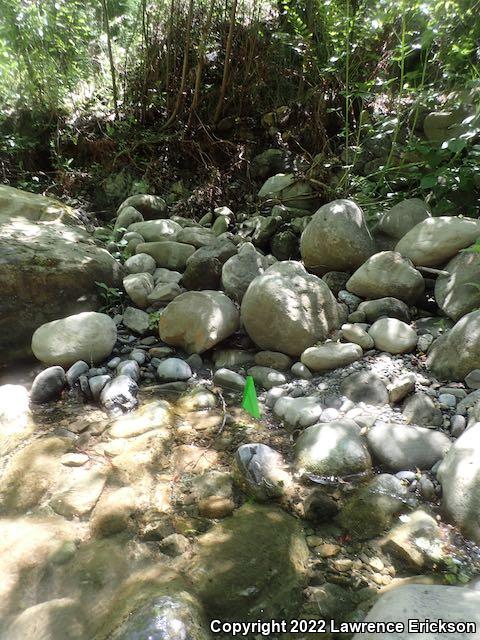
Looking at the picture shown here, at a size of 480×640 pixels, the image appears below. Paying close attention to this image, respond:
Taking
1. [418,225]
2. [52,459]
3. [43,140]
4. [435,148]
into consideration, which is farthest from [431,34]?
[43,140]

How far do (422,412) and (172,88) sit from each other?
5118 millimetres

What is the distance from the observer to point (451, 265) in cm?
301

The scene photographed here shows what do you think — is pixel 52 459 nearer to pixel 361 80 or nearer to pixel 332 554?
pixel 332 554

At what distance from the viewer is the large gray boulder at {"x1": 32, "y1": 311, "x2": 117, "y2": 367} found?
2916mm

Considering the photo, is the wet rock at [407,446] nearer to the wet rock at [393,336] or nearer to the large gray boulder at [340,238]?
the wet rock at [393,336]

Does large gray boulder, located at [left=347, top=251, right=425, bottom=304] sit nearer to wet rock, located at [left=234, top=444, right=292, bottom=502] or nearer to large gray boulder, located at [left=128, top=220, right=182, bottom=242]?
wet rock, located at [left=234, top=444, right=292, bottom=502]

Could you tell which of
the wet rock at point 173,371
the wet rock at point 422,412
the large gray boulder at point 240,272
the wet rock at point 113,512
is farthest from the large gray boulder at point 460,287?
the wet rock at point 113,512

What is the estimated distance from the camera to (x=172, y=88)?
570 centimetres

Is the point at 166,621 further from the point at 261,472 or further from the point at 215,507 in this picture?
the point at 261,472

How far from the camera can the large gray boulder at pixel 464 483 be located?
1.74 m

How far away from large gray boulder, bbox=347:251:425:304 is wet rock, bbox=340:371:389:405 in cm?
77

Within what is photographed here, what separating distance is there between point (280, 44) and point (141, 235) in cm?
313

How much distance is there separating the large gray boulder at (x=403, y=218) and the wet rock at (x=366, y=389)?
57.0 inches

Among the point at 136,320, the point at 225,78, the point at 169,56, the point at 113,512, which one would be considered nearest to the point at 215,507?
the point at 113,512
